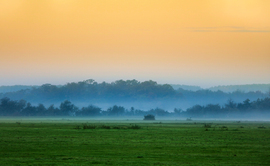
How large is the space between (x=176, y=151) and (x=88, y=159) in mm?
8350

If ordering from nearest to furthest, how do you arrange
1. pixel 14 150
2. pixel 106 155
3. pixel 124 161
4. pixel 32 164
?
pixel 32 164, pixel 124 161, pixel 106 155, pixel 14 150

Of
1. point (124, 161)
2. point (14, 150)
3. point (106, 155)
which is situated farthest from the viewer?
point (14, 150)

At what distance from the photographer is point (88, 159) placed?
26953 millimetres

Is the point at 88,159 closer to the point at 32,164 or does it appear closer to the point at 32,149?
the point at 32,164

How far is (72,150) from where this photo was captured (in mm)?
32594

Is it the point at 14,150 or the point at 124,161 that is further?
the point at 14,150

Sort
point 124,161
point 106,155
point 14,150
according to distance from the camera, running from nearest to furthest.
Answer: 1. point 124,161
2. point 106,155
3. point 14,150

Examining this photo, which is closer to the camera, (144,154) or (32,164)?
(32,164)

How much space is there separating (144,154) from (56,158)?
6.69 meters

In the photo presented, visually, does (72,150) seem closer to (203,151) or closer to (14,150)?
(14,150)

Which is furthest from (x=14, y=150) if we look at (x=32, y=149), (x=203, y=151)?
(x=203, y=151)

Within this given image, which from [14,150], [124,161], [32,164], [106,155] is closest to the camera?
[32,164]

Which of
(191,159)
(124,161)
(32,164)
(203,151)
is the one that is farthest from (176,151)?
(32,164)

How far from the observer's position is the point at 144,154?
98.1ft
